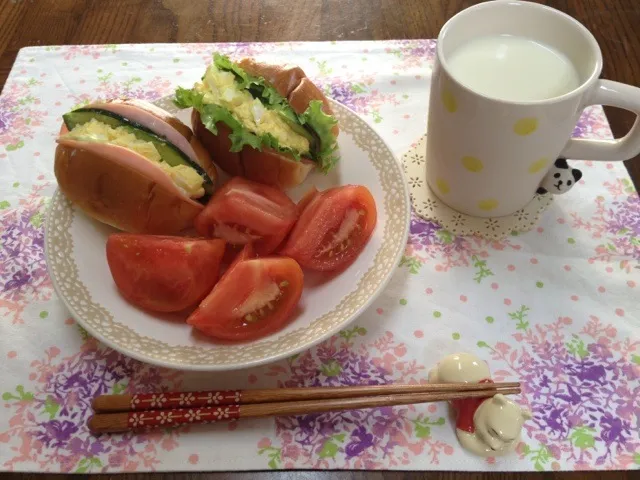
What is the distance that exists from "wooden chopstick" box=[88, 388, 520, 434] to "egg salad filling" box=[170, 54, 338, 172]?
477 millimetres

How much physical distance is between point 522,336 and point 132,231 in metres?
0.75

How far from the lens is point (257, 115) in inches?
42.7

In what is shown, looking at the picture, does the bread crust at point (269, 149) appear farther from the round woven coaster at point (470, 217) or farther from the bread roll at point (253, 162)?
the round woven coaster at point (470, 217)

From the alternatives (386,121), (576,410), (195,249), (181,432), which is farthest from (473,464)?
(386,121)

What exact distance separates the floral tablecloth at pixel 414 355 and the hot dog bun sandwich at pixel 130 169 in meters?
0.20

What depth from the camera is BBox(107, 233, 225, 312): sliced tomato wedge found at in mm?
928

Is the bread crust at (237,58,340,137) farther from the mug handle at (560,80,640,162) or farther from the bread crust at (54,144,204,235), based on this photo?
the mug handle at (560,80,640,162)

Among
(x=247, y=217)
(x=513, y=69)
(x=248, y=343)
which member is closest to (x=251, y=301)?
(x=248, y=343)

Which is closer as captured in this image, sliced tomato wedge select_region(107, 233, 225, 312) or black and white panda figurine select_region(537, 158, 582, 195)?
sliced tomato wedge select_region(107, 233, 225, 312)

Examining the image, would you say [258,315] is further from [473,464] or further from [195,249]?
[473,464]

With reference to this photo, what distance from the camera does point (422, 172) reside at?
1.23m

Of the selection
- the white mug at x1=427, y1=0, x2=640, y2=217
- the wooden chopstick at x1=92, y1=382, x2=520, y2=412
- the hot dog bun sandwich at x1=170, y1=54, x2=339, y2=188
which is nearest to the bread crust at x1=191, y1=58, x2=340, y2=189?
the hot dog bun sandwich at x1=170, y1=54, x2=339, y2=188

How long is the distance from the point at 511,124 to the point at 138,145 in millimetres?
675

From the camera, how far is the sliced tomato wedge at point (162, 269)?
93 centimetres
